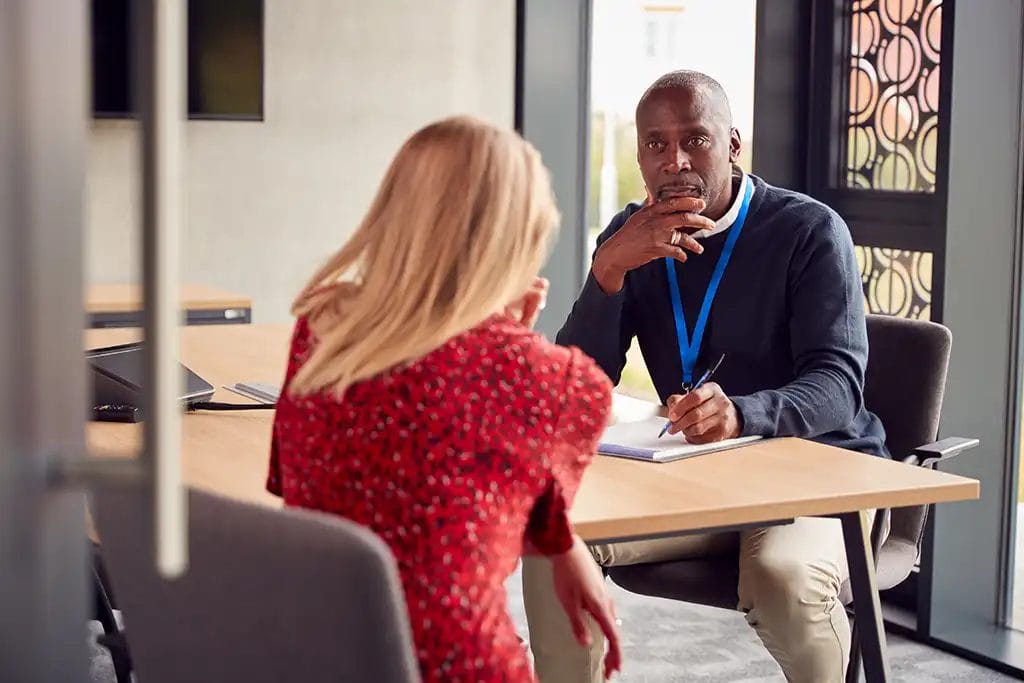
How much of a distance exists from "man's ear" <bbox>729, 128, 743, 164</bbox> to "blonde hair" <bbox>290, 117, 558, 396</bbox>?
126 centimetres

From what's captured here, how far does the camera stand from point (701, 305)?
2.66 m

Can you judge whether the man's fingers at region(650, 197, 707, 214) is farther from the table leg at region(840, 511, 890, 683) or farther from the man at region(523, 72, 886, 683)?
the table leg at region(840, 511, 890, 683)

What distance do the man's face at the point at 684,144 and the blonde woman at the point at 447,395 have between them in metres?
1.16

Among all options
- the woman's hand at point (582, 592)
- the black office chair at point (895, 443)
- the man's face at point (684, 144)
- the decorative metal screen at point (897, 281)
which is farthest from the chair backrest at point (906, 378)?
the woman's hand at point (582, 592)

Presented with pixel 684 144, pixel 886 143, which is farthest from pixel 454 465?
pixel 886 143

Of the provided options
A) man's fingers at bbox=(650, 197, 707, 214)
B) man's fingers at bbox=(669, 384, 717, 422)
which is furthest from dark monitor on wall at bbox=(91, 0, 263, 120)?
man's fingers at bbox=(669, 384, 717, 422)

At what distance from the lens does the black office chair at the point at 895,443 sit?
7.87 ft

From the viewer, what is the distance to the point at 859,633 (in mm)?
2252

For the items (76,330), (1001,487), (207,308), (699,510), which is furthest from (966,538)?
(76,330)

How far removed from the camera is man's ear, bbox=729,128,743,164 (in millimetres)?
2705

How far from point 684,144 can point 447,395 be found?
1.38 meters

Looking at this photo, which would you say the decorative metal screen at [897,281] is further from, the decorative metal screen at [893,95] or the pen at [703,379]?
the pen at [703,379]

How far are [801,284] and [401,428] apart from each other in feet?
4.46

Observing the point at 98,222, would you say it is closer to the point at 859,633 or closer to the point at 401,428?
the point at 859,633
